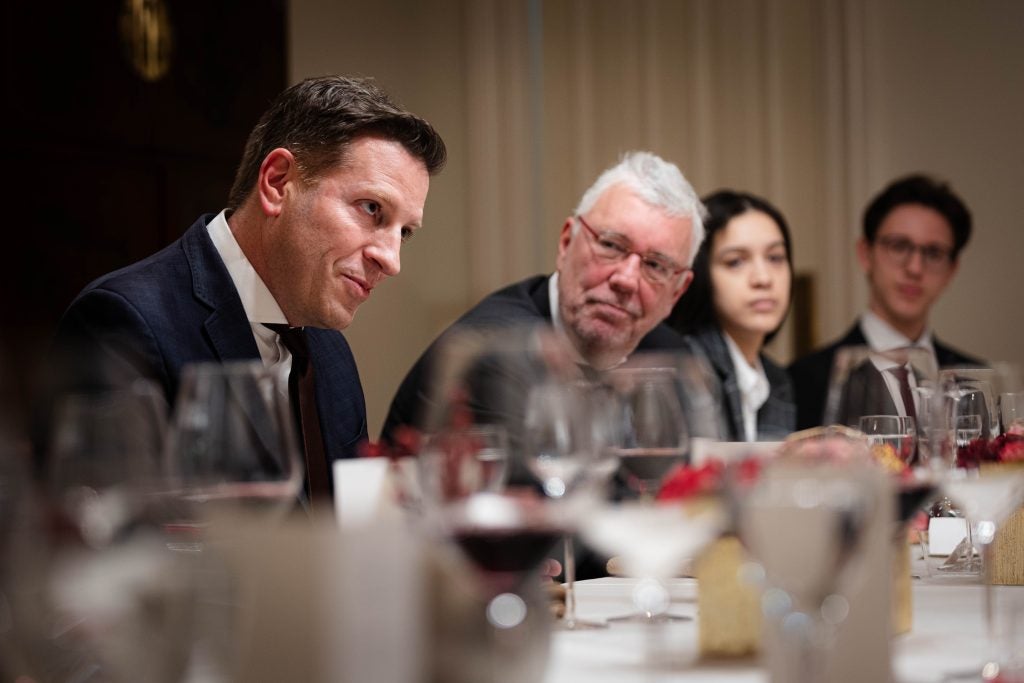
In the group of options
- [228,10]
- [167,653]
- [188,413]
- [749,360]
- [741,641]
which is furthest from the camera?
[228,10]

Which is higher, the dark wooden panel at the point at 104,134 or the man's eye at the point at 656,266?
the dark wooden panel at the point at 104,134

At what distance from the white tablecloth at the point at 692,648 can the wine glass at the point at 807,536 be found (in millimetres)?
84

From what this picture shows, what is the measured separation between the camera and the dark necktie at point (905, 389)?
3.65 ft

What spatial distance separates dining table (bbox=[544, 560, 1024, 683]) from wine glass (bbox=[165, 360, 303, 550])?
9.0 inches

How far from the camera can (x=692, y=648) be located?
1.15 meters

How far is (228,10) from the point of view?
391 cm

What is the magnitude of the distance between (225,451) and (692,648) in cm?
49

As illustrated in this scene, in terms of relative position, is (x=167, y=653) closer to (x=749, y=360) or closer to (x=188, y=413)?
(x=188, y=413)

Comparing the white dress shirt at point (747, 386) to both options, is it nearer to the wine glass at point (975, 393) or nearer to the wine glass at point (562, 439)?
the wine glass at point (975, 393)

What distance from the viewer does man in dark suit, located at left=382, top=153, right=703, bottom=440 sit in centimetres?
→ 282

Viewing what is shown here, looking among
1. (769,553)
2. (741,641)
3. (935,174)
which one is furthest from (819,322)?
(769,553)

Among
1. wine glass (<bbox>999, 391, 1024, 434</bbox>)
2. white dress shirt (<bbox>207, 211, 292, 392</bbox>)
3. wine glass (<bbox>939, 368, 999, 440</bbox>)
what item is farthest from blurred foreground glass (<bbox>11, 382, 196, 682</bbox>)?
white dress shirt (<bbox>207, 211, 292, 392</bbox>)

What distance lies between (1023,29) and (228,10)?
8.58 feet

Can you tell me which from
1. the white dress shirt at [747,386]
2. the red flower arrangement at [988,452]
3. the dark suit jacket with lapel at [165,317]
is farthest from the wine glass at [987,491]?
the white dress shirt at [747,386]
